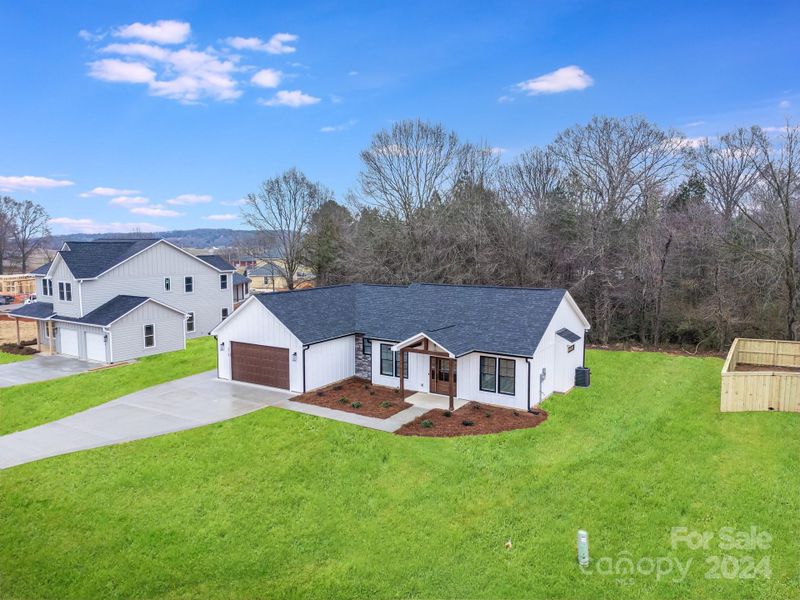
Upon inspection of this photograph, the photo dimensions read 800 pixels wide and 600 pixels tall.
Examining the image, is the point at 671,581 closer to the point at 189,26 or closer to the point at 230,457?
the point at 230,457

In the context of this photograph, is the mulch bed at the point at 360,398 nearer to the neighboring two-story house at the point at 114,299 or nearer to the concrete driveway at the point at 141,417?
the concrete driveway at the point at 141,417

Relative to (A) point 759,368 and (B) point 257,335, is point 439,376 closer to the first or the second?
(B) point 257,335

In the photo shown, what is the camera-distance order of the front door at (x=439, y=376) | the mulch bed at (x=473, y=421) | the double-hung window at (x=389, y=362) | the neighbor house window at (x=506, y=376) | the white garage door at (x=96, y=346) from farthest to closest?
the white garage door at (x=96, y=346), the double-hung window at (x=389, y=362), the front door at (x=439, y=376), the neighbor house window at (x=506, y=376), the mulch bed at (x=473, y=421)

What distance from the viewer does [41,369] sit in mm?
24000

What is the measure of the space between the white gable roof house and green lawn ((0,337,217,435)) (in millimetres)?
3432

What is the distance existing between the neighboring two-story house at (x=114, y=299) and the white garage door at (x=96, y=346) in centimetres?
5

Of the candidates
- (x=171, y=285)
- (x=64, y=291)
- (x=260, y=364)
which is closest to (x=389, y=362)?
(x=260, y=364)

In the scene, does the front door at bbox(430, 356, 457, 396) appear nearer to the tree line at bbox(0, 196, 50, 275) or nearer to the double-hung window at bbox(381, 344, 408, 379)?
the double-hung window at bbox(381, 344, 408, 379)

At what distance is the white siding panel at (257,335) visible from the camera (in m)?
18.9

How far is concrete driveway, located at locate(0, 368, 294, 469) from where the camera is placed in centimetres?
1436

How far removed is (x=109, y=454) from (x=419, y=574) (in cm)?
957

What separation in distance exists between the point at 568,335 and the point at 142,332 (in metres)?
21.4

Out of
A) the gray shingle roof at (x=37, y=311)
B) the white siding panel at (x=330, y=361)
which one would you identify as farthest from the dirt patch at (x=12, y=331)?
the white siding panel at (x=330, y=361)

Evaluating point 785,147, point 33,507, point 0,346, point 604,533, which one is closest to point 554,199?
point 785,147
